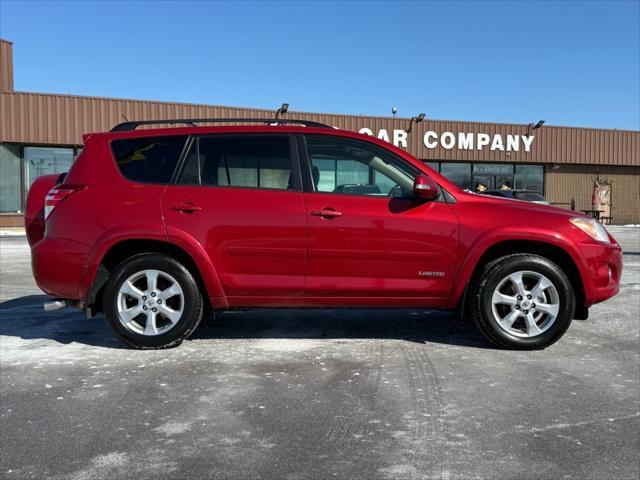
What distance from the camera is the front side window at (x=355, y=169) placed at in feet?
14.9

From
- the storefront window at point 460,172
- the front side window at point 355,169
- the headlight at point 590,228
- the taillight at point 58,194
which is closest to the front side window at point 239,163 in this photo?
the front side window at point 355,169

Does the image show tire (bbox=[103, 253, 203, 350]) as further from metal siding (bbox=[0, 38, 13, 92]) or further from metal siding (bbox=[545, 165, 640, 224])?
metal siding (bbox=[545, 165, 640, 224])

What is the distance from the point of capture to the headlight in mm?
4543

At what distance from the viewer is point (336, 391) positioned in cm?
356

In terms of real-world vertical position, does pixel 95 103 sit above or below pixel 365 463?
above

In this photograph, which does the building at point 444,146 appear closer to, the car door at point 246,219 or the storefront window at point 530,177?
the storefront window at point 530,177

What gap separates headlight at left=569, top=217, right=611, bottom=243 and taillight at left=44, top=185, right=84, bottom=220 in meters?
4.02

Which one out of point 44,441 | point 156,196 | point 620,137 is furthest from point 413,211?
point 620,137

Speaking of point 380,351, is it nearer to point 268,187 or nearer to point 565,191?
point 268,187

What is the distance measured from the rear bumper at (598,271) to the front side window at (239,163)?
246 centimetres

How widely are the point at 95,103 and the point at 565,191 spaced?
70.5 ft

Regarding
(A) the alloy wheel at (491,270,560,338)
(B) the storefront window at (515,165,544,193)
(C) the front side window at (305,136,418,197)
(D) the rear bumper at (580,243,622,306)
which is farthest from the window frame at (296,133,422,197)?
(B) the storefront window at (515,165,544,193)

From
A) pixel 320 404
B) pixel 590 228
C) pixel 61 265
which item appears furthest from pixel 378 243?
pixel 61 265

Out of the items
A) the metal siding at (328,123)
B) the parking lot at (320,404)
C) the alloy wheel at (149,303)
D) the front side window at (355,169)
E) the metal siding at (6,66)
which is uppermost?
the metal siding at (6,66)
